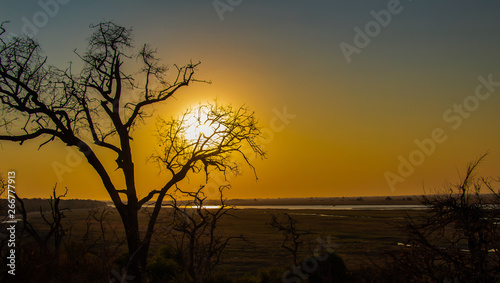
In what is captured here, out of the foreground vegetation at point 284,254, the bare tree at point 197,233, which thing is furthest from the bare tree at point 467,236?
the bare tree at point 197,233

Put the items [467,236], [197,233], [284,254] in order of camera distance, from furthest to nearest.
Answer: [284,254] → [197,233] → [467,236]

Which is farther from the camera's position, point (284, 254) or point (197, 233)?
point (284, 254)

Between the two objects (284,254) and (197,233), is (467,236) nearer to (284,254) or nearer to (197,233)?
(197,233)

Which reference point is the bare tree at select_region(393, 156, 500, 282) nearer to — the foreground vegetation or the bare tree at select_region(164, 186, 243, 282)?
the foreground vegetation

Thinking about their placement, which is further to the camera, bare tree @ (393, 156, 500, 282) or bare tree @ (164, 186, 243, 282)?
bare tree @ (164, 186, 243, 282)

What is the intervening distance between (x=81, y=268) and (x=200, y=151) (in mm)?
6775

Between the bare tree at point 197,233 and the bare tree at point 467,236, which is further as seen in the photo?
the bare tree at point 197,233

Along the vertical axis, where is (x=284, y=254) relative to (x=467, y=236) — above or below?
below

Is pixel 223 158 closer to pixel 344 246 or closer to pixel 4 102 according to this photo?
pixel 4 102

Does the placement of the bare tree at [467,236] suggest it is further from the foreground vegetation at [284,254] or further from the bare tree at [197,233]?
the bare tree at [197,233]

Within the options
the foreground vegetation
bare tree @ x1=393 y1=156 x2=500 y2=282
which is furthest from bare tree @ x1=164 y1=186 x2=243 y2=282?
bare tree @ x1=393 y1=156 x2=500 y2=282

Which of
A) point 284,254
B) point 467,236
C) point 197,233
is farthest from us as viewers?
point 284,254

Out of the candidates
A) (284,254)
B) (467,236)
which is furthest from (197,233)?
(284,254)

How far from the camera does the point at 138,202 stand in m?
15.3
